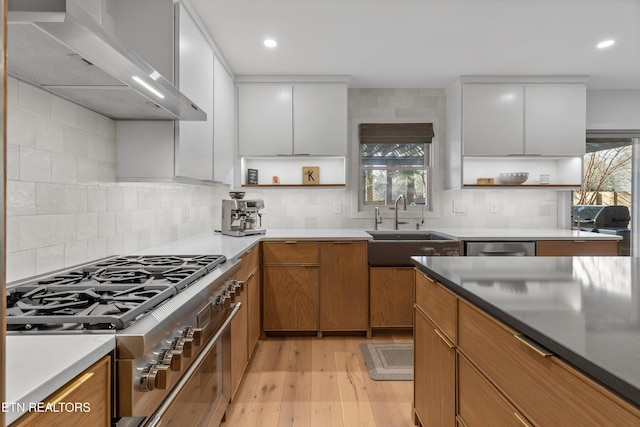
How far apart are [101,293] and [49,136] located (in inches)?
30.1

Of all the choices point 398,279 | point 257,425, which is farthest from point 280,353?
point 398,279

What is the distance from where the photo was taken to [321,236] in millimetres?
3135

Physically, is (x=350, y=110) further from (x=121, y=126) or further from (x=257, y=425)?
(x=257, y=425)

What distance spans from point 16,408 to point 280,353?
2463 millimetres

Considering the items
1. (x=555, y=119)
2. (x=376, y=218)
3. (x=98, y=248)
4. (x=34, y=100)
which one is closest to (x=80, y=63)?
(x=34, y=100)

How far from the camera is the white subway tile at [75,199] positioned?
1.59 m

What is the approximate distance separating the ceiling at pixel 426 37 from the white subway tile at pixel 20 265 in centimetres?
174

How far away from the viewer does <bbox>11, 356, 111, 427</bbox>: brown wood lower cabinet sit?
1.93 ft

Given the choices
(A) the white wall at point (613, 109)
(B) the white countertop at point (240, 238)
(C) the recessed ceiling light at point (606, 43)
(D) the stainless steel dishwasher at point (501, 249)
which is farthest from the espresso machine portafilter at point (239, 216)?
(A) the white wall at point (613, 109)

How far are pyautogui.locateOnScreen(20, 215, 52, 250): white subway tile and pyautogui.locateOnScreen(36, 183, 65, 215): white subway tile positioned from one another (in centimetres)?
3

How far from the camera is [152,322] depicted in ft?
3.06

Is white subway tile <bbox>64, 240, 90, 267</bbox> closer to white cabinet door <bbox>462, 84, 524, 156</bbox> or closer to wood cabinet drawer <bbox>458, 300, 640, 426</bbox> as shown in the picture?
wood cabinet drawer <bbox>458, 300, 640, 426</bbox>

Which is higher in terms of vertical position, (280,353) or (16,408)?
(16,408)

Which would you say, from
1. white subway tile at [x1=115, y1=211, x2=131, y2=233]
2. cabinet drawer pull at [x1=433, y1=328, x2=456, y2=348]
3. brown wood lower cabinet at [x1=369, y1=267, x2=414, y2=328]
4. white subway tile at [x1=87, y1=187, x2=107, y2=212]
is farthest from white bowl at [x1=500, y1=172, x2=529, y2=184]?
white subway tile at [x1=87, y1=187, x2=107, y2=212]
